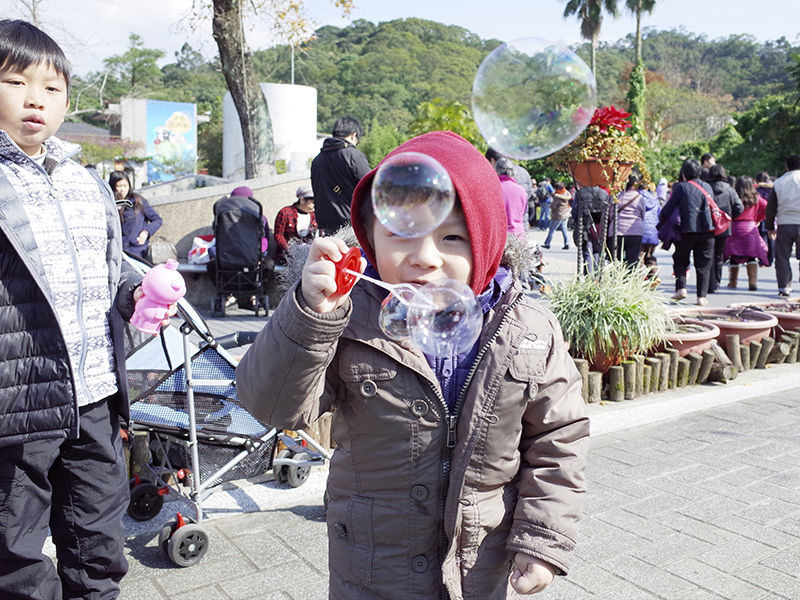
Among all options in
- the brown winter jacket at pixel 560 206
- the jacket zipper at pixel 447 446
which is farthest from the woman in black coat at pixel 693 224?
the jacket zipper at pixel 447 446

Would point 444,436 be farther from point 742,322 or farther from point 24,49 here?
point 742,322

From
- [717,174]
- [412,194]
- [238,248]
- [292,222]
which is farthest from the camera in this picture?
[717,174]

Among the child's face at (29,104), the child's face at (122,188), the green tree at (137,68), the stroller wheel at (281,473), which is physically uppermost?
the green tree at (137,68)

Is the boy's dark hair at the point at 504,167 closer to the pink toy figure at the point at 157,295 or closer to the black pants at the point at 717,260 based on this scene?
the black pants at the point at 717,260

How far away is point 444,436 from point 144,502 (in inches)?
92.8

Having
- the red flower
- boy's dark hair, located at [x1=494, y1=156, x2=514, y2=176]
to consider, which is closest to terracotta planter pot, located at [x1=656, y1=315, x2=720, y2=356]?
the red flower

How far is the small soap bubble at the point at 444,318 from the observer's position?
1.51 metres

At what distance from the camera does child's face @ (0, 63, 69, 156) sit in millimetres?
2113

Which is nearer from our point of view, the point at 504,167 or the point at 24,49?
the point at 24,49

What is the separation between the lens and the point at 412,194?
1.51 metres

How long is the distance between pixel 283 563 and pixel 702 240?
8619 mm

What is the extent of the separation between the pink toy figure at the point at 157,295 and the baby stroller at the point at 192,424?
0.86 meters

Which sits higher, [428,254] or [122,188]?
[122,188]

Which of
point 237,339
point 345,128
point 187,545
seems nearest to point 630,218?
point 345,128
